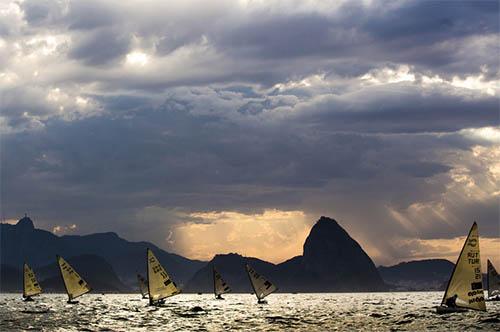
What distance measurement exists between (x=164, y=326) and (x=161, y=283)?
35.0 meters

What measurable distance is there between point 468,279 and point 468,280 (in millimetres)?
137

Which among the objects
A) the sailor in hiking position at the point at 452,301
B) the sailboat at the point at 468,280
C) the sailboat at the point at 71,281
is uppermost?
the sailboat at the point at 71,281

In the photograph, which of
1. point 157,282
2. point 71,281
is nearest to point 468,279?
point 157,282

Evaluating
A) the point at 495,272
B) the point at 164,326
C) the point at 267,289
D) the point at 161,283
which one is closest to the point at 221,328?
the point at 164,326

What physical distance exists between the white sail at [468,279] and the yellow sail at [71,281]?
9124 centimetres

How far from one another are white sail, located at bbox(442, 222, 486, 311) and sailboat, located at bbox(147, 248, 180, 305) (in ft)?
186

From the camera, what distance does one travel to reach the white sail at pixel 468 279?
80250mm

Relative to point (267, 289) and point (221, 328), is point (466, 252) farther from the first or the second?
point (267, 289)

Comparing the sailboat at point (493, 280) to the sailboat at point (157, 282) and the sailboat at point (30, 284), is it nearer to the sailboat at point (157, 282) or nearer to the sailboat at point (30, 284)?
the sailboat at point (157, 282)

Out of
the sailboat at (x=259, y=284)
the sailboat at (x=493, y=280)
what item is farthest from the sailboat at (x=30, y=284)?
the sailboat at (x=493, y=280)

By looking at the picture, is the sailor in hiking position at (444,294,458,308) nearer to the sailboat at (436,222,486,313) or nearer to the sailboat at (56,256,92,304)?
the sailboat at (436,222,486,313)

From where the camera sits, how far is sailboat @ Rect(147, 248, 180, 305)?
410ft

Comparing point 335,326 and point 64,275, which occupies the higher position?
point 64,275

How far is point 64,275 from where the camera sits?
15262 cm
